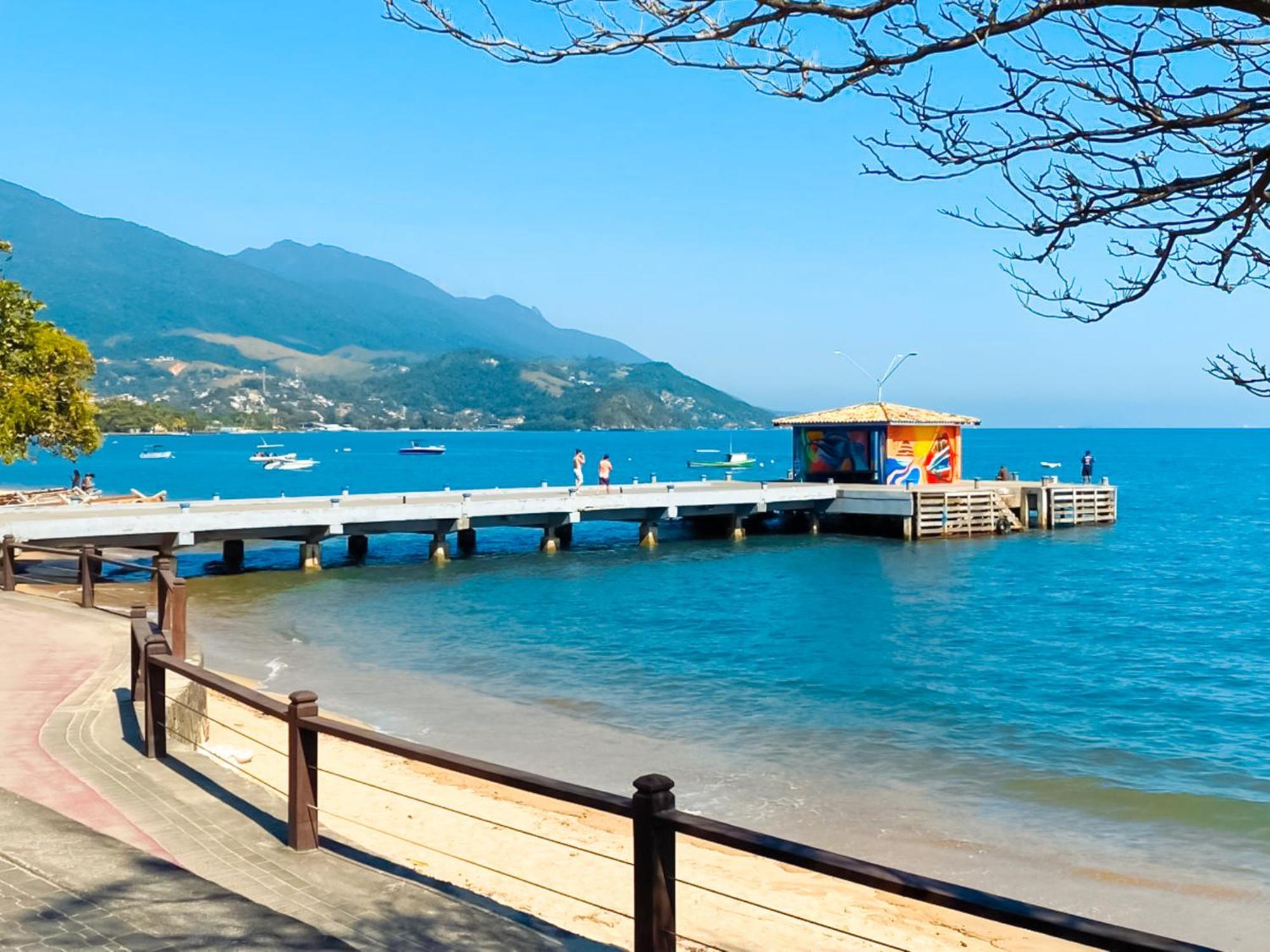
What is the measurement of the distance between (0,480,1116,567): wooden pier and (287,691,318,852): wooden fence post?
23.7 metres

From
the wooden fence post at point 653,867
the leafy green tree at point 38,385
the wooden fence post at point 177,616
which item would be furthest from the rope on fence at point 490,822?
the leafy green tree at point 38,385

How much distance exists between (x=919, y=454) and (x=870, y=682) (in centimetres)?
2805

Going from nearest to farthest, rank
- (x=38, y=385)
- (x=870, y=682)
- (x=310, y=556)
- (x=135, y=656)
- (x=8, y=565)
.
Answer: (x=135, y=656), (x=8, y=565), (x=870, y=682), (x=38, y=385), (x=310, y=556)

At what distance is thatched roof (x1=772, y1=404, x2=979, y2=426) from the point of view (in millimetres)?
47219

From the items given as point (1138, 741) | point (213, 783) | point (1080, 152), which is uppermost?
point (1080, 152)

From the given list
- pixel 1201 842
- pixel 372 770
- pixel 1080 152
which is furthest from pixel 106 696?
pixel 1201 842

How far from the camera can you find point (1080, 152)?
4.96 meters

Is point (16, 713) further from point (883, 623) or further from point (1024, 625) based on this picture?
point (1024, 625)

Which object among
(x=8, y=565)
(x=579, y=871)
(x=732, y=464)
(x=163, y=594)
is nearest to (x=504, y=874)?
(x=579, y=871)

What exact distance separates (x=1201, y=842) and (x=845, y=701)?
7.41 m

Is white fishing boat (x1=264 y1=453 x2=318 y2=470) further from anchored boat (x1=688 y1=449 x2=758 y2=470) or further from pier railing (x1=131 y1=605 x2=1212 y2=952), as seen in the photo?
pier railing (x1=131 y1=605 x2=1212 y2=952)

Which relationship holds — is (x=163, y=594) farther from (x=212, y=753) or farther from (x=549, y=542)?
(x=549, y=542)

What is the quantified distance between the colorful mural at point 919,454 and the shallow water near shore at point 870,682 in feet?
11.0

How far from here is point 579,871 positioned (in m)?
10.9
